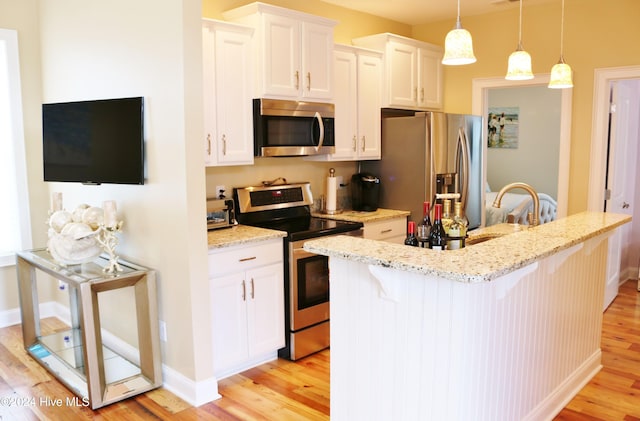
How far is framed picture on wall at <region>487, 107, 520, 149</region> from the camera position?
26.1ft

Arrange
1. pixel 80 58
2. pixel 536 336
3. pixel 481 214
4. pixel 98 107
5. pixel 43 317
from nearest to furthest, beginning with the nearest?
pixel 536 336, pixel 98 107, pixel 80 58, pixel 43 317, pixel 481 214

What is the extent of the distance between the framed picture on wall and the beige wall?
10.1 ft

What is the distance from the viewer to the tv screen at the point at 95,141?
10.3ft

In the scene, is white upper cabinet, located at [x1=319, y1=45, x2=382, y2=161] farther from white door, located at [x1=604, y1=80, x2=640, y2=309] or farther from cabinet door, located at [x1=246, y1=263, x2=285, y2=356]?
white door, located at [x1=604, y1=80, x2=640, y2=309]

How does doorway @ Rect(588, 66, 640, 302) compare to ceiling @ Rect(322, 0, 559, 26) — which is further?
ceiling @ Rect(322, 0, 559, 26)

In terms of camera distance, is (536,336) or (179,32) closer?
(536,336)

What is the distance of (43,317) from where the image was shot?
4.48 m

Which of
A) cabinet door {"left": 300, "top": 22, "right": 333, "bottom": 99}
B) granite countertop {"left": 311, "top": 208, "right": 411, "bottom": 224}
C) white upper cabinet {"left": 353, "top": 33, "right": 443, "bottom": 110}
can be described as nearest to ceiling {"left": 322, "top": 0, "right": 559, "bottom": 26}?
white upper cabinet {"left": 353, "top": 33, "right": 443, "bottom": 110}

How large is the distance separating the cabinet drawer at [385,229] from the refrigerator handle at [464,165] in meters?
0.68

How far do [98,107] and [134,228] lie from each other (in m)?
0.79

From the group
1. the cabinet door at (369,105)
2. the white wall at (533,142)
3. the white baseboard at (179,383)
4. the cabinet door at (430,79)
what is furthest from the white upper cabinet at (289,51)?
the white wall at (533,142)

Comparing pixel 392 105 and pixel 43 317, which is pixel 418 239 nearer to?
pixel 392 105

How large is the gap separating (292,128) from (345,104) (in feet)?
2.21

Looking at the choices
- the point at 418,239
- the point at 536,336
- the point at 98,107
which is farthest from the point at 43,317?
the point at 536,336
